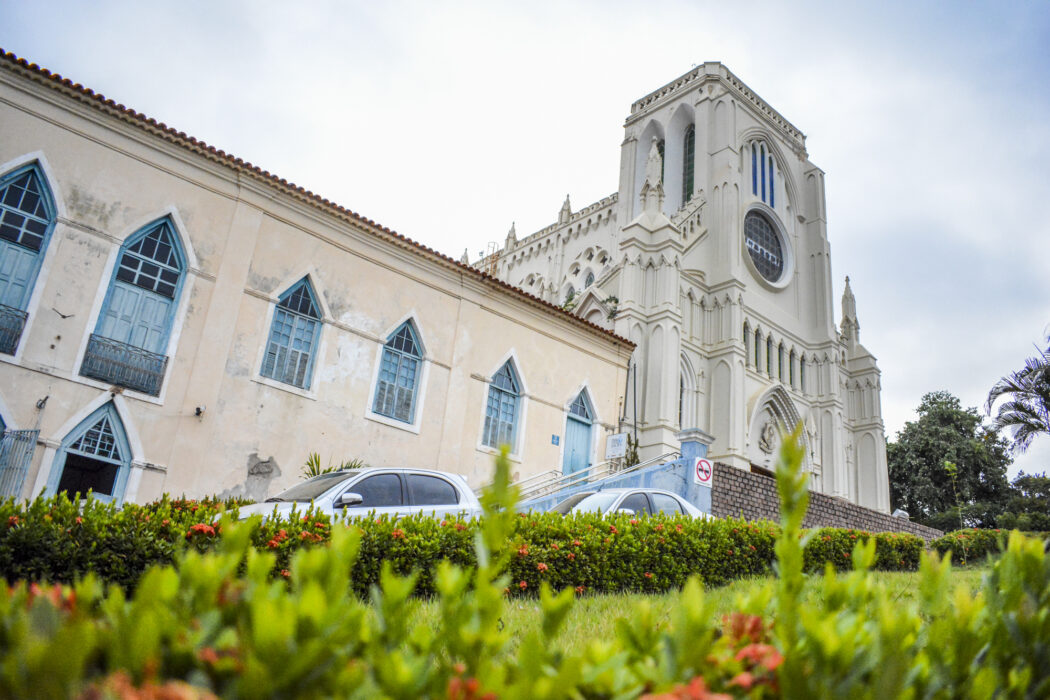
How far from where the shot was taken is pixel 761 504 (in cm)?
1653

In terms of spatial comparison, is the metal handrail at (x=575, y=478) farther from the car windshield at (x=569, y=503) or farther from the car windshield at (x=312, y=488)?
the car windshield at (x=312, y=488)

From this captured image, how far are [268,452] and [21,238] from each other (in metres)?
5.21

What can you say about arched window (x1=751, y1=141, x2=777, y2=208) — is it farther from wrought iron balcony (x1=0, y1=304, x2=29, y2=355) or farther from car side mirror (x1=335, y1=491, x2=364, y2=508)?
wrought iron balcony (x1=0, y1=304, x2=29, y2=355)

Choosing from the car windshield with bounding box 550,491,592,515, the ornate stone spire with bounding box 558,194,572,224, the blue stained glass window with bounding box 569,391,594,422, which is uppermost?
the ornate stone spire with bounding box 558,194,572,224

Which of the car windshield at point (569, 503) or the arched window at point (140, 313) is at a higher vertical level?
the arched window at point (140, 313)

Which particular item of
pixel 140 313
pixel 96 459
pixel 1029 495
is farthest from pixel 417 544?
pixel 1029 495

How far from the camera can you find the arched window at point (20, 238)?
11.0 meters

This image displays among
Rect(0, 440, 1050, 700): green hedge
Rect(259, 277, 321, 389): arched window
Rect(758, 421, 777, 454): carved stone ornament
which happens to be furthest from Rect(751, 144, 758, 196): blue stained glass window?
Rect(0, 440, 1050, 700): green hedge

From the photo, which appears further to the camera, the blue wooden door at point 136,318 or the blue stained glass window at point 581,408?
the blue stained glass window at point 581,408

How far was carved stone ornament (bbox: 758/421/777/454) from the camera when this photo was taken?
27203 millimetres

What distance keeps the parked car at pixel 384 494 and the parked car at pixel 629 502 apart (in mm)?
2172

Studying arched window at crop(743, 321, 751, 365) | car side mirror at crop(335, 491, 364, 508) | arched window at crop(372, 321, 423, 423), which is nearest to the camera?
car side mirror at crop(335, 491, 364, 508)

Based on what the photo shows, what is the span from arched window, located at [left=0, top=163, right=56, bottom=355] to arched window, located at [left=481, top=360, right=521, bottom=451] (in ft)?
29.4

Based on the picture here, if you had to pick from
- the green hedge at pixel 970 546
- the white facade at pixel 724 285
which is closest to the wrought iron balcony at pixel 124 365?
the white facade at pixel 724 285
